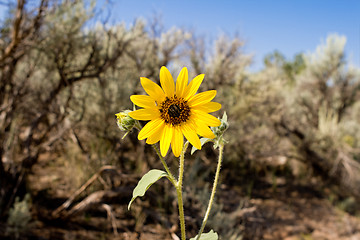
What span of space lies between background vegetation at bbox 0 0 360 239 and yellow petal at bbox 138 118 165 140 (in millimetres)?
1387

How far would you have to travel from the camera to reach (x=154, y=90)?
101 cm

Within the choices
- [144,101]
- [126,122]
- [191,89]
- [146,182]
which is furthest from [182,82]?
[146,182]

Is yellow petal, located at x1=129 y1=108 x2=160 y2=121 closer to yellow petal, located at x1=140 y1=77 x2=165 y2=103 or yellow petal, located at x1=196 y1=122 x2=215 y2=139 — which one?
yellow petal, located at x1=140 y1=77 x2=165 y2=103

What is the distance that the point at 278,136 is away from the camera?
20.1 ft

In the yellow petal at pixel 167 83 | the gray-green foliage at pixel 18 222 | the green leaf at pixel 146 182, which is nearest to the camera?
the green leaf at pixel 146 182

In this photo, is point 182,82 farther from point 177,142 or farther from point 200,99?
point 177,142

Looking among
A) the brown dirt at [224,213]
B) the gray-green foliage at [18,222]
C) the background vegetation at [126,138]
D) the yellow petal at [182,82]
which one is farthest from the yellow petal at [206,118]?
the gray-green foliage at [18,222]

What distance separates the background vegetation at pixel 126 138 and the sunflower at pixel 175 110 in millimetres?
1376

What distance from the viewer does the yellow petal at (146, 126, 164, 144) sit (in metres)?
0.94

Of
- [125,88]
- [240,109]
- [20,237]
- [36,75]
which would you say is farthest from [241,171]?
[36,75]

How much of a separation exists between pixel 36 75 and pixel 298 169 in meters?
6.27

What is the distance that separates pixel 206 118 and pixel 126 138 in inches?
124

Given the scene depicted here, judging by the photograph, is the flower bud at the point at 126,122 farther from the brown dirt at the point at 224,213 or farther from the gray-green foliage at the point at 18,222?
the gray-green foliage at the point at 18,222

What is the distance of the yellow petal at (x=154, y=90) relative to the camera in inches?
38.4
